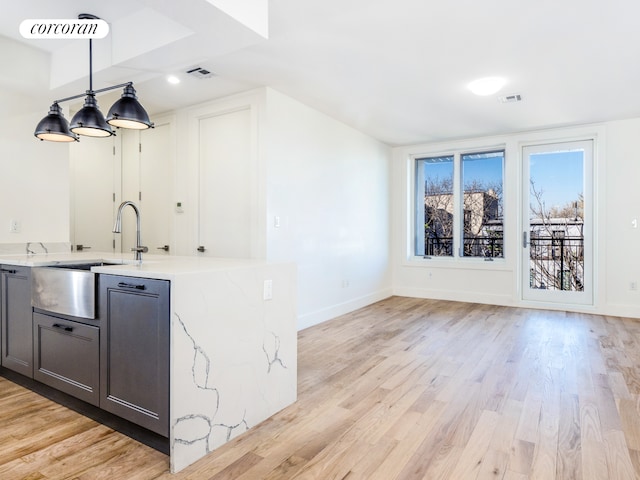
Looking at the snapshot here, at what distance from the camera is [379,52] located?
10.6ft

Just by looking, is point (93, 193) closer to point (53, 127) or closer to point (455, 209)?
point (53, 127)

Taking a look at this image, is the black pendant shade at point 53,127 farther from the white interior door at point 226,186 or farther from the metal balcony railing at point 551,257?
the metal balcony railing at point 551,257

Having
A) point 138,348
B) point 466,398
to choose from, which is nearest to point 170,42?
point 138,348

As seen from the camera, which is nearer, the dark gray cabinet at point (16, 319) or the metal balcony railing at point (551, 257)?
the dark gray cabinet at point (16, 319)

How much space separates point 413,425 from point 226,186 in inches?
123

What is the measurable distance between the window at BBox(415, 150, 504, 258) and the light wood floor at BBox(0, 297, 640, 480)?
8.61ft

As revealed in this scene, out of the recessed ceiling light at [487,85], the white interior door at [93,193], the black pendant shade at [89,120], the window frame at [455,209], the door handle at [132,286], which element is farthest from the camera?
the window frame at [455,209]

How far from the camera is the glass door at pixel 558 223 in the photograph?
544 centimetres

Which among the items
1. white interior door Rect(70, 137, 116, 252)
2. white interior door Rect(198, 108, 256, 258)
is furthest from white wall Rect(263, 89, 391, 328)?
white interior door Rect(70, 137, 116, 252)

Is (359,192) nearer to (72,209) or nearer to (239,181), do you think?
(239,181)

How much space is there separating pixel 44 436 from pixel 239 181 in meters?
2.81

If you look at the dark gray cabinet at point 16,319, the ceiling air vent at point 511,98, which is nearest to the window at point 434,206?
the ceiling air vent at point 511,98

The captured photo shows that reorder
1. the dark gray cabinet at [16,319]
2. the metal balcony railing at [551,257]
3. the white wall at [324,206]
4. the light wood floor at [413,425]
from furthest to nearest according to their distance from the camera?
the metal balcony railing at [551,257] < the white wall at [324,206] < the dark gray cabinet at [16,319] < the light wood floor at [413,425]

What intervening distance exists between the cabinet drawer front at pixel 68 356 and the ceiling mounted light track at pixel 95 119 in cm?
122
